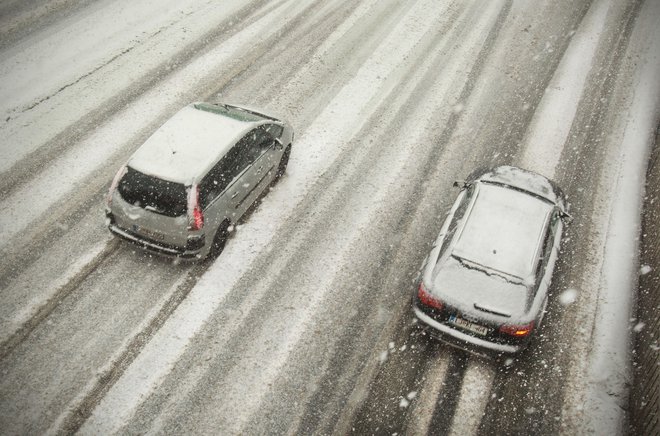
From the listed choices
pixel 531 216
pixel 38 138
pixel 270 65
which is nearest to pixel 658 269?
pixel 531 216

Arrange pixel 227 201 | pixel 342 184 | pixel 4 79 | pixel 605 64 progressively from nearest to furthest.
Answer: pixel 227 201, pixel 342 184, pixel 4 79, pixel 605 64

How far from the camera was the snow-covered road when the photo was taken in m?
6.55

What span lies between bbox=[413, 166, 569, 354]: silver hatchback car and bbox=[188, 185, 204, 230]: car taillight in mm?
3486

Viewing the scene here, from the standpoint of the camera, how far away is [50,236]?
8305mm

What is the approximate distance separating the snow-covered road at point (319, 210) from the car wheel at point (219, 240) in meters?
0.16

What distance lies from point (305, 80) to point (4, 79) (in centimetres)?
720

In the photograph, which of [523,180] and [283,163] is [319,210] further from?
[523,180]

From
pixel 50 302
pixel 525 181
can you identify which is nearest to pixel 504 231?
pixel 525 181

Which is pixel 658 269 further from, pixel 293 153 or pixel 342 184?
pixel 293 153

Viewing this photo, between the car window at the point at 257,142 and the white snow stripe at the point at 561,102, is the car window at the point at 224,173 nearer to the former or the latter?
the car window at the point at 257,142

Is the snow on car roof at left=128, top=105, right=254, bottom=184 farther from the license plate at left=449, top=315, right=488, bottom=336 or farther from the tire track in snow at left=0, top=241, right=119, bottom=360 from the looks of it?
the license plate at left=449, top=315, right=488, bottom=336

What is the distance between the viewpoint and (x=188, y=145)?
7.95 metres

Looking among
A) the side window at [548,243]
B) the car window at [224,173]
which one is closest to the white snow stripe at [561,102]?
the side window at [548,243]

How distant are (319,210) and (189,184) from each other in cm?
272
